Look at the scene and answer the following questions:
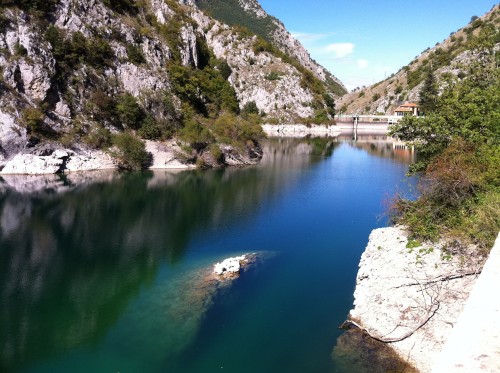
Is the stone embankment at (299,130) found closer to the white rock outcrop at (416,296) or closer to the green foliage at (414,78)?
the green foliage at (414,78)

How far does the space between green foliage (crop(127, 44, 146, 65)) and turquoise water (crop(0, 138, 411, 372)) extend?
3293 cm

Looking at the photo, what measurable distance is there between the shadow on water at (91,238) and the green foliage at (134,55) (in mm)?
27005

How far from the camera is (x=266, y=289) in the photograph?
932 inches

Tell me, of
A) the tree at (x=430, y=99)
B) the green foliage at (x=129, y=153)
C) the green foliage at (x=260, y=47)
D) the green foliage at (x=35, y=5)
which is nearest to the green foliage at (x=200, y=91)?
the green foliage at (x=129, y=153)

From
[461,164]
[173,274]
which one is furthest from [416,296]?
[173,274]

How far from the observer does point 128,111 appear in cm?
6725

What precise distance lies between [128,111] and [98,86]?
7.28 meters

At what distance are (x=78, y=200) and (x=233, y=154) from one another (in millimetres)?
31803

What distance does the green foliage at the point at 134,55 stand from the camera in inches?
2977

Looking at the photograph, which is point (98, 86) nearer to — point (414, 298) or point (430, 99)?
point (430, 99)

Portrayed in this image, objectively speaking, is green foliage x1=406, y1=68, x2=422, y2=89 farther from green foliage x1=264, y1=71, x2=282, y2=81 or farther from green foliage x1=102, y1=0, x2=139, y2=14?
green foliage x1=102, y1=0, x2=139, y2=14

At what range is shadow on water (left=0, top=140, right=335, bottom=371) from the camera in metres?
19.6

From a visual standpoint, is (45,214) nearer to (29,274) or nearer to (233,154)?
(29,274)

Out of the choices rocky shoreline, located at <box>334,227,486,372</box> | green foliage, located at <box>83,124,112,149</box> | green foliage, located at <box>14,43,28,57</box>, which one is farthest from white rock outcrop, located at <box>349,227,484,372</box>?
green foliage, located at <box>14,43,28,57</box>
